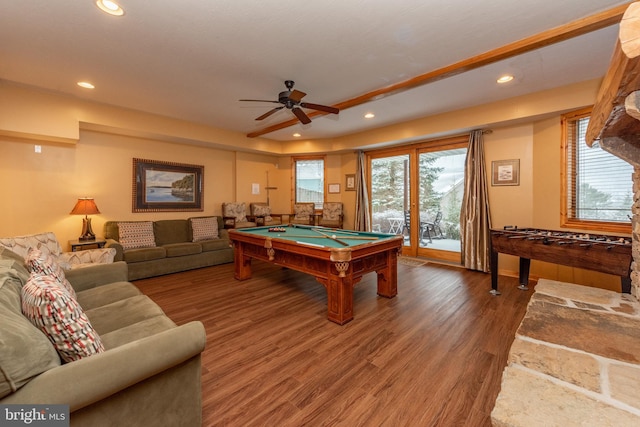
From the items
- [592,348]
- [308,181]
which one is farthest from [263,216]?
[592,348]

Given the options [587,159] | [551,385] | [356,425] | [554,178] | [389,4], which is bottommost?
[356,425]

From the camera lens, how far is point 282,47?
2.57 metres

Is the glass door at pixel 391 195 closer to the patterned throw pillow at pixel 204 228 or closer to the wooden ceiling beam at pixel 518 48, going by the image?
the wooden ceiling beam at pixel 518 48

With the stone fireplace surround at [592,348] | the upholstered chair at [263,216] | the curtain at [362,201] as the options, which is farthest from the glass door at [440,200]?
the upholstered chair at [263,216]

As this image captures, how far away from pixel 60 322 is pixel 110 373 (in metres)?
0.33

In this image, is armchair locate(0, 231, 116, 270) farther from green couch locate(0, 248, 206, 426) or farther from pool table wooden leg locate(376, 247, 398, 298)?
pool table wooden leg locate(376, 247, 398, 298)

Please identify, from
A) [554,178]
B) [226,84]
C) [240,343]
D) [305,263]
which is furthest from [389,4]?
[554,178]

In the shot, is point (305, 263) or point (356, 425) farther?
point (305, 263)

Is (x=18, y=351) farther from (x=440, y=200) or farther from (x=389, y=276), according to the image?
(x=440, y=200)

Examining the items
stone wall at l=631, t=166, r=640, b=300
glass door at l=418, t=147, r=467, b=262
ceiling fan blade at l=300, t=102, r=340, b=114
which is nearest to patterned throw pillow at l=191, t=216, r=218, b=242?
ceiling fan blade at l=300, t=102, r=340, b=114

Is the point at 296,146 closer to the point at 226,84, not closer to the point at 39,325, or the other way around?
the point at 226,84

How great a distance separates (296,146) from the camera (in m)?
6.59

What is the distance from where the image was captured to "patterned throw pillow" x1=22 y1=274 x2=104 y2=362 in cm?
106

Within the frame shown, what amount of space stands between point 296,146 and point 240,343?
16.9 feet
